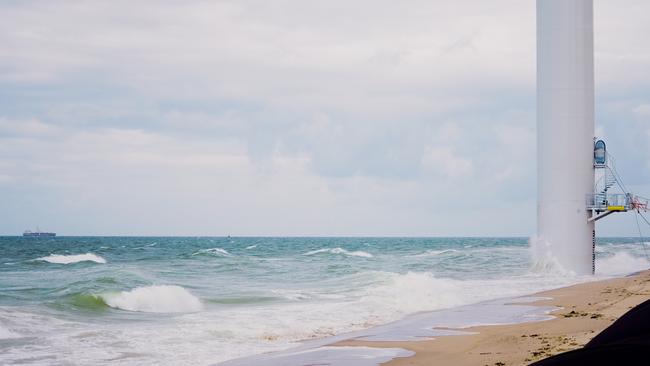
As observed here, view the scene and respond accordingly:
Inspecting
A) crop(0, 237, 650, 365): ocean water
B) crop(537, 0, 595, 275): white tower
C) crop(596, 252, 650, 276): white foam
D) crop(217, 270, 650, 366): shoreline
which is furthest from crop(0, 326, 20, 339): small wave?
crop(596, 252, 650, 276): white foam

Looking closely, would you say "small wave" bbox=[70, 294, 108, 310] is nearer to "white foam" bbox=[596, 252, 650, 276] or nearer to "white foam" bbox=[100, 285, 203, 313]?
"white foam" bbox=[100, 285, 203, 313]

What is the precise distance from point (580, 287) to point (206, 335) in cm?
1115

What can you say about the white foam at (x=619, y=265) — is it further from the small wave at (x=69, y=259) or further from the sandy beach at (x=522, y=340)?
the small wave at (x=69, y=259)

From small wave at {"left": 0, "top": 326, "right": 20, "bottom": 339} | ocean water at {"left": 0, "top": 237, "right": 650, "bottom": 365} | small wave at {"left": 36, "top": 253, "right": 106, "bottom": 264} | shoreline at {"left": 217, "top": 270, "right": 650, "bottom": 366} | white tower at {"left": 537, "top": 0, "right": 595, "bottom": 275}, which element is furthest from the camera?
small wave at {"left": 36, "top": 253, "right": 106, "bottom": 264}

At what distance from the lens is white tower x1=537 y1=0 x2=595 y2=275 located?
85.7ft

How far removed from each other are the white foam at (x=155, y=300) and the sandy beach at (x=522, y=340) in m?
8.55

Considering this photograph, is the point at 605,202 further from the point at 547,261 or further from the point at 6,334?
the point at 6,334

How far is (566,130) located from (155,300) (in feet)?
46.3

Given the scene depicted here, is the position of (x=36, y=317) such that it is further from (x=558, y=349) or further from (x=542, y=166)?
(x=542, y=166)

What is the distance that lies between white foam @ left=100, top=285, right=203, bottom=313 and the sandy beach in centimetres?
855

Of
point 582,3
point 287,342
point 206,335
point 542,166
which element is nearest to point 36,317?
point 206,335

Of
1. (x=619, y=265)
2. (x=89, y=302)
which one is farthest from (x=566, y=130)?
(x=89, y=302)

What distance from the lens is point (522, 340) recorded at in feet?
33.2

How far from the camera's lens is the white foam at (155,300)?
751 inches
